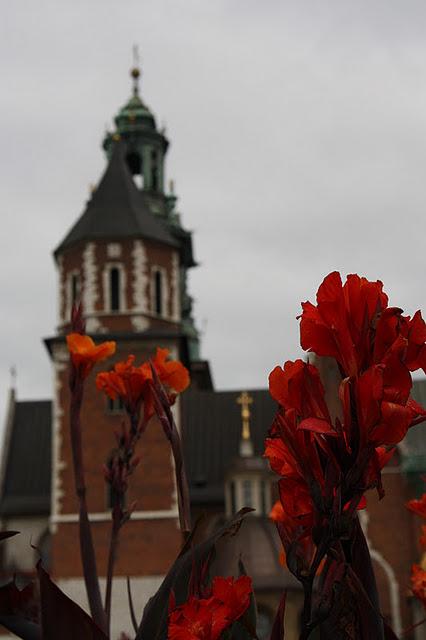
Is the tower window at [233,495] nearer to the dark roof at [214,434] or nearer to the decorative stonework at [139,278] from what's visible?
the dark roof at [214,434]

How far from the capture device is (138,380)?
2.31 metres

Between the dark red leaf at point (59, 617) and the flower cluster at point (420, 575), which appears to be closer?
the dark red leaf at point (59, 617)

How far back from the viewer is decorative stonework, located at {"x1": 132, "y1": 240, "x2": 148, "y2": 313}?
79.3 feet

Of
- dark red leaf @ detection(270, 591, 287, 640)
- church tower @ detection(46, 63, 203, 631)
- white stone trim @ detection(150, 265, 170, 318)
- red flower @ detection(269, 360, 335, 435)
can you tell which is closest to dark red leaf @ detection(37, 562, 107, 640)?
dark red leaf @ detection(270, 591, 287, 640)

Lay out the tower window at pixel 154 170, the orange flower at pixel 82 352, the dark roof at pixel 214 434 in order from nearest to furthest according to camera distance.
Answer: the orange flower at pixel 82 352
the dark roof at pixel 214 434
the tower window at pixel 154 170

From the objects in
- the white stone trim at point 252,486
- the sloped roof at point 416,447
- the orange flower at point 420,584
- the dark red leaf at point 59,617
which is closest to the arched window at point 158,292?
the white stone trim at point 252,486

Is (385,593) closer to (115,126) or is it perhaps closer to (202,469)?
(202,469)

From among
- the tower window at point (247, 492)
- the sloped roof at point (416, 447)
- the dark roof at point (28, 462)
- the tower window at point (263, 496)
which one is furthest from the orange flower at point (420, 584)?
the dark roof at point (28, 462)

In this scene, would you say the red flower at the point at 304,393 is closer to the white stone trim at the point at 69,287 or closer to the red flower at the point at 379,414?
the red flower at the point at 379,414

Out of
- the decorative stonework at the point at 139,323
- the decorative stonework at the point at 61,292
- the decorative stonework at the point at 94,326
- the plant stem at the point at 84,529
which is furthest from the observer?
the decorative stonework at the point at 61,292

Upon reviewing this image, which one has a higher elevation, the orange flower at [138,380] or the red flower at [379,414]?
the orange flower at [138,380]

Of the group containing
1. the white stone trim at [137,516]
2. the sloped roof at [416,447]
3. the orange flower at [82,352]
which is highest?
the orange flower at [82,352]

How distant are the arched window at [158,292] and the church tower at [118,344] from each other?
0.08ft

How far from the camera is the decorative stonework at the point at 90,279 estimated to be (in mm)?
24312
